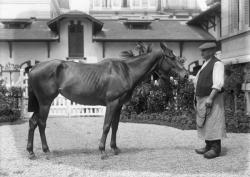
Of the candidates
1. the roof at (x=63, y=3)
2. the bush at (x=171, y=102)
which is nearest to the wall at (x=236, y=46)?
the bush at (x=171, y=102)

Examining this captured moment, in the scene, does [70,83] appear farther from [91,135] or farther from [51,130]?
[51,130]

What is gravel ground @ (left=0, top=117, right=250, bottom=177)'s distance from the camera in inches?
188

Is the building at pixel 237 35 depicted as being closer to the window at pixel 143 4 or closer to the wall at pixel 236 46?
the wall at pixel 236 46

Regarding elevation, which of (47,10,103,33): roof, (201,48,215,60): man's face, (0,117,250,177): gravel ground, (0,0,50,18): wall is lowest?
(0,117,250,177): gravel ground

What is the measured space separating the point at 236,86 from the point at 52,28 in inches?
473

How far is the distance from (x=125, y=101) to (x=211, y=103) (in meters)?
1.48

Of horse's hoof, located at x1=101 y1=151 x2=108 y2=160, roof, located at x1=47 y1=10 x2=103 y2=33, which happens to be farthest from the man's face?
roof, located at x1=47 y1=10 x2=103 y2=33

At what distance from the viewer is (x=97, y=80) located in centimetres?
579

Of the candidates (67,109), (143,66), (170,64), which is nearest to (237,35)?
(67,109)

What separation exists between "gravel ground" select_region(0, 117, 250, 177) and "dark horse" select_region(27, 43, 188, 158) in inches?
17.2

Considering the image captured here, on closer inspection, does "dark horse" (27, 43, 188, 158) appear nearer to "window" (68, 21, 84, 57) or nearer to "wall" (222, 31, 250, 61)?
"wall" (222, 31, 250, 61)

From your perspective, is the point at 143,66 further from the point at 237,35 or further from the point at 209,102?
the point at 237,35

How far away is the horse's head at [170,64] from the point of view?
5.84 meters

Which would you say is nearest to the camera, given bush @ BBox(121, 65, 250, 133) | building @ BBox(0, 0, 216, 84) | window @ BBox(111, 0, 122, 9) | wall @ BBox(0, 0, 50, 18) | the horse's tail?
the horse's tail
